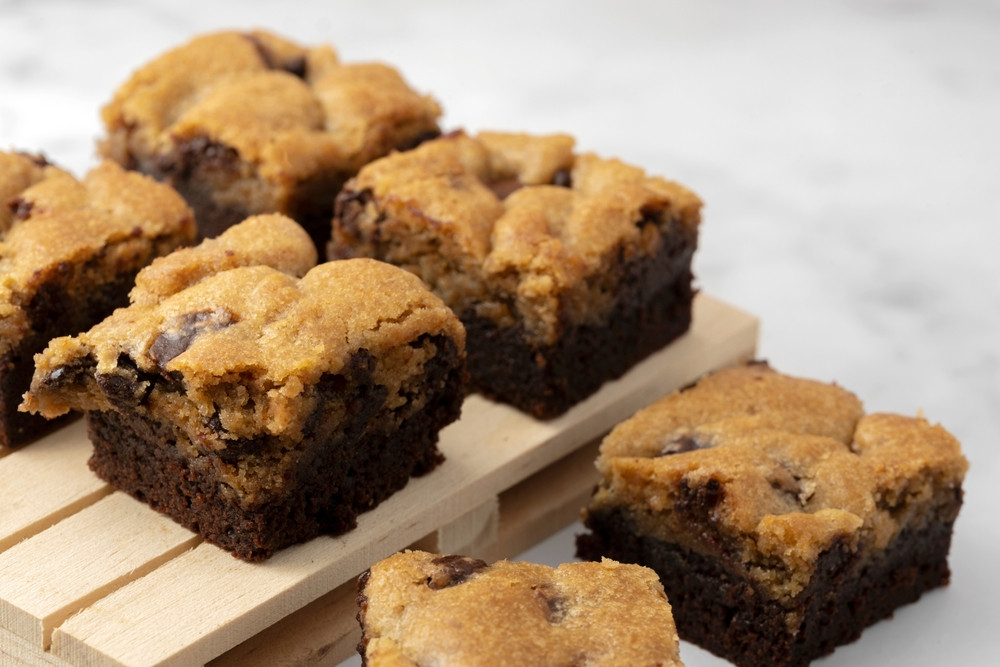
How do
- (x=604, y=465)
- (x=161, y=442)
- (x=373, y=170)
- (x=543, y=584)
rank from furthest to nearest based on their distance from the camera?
(x=373, y=170)
(x=604, y=465)
(x=161, y=442)
(x=543, y=584)

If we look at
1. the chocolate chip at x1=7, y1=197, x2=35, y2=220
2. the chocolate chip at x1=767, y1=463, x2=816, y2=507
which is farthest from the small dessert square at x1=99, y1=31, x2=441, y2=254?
the chocolate chip at x1=767, y1=463, x2=816, y2=507

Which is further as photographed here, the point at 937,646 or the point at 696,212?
the point at 696,212

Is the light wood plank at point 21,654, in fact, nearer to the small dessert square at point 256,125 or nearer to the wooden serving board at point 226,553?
the wooden serving board at point 226,553

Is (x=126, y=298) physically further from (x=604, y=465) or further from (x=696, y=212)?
(x=696, y=212)

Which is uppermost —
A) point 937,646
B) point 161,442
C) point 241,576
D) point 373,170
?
point 373,170

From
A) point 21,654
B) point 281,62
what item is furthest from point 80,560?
point 281,62

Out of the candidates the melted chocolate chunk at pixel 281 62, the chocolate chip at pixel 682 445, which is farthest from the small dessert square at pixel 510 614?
the melted chocolate chunk at pixel 281 62

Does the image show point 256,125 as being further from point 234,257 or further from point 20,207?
point 234,257

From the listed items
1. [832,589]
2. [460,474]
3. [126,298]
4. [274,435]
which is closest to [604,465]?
[460,474]
